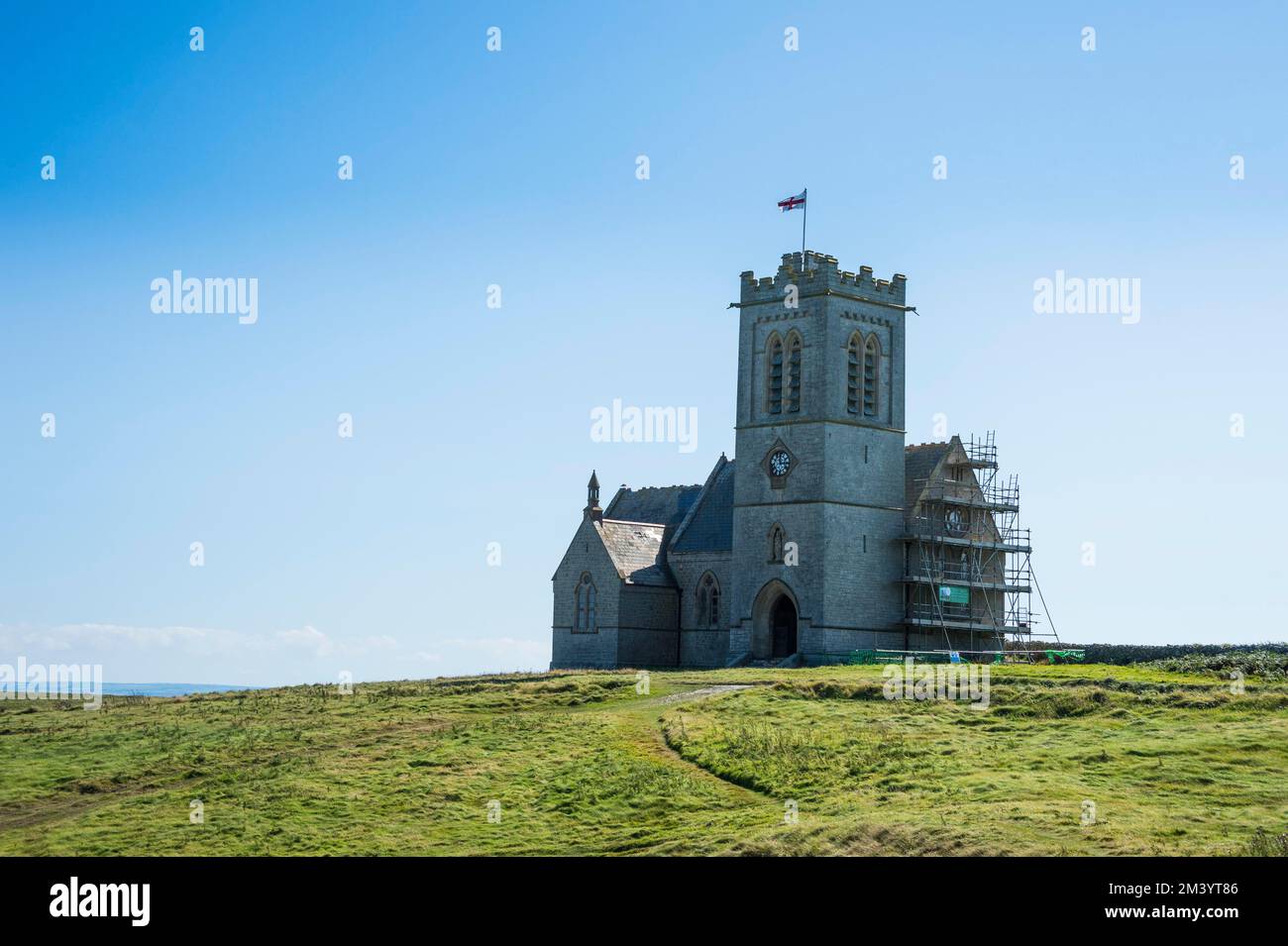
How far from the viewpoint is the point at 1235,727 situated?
4012 centimetres

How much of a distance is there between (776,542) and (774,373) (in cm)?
761

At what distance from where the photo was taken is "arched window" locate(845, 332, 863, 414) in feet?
229

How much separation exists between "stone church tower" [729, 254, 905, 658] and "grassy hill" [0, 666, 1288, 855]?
13706 mm

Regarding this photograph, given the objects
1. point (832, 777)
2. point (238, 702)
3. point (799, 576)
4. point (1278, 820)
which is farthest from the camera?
point (799, 576)

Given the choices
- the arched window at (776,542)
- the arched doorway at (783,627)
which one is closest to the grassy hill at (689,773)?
the arched window at (776,542)

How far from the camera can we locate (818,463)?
225 feet

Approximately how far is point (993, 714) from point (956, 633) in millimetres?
25195

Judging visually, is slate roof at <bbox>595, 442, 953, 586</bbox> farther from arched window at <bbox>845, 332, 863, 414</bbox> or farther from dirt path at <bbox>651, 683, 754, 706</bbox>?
dirt path at <bbox>651, 683, 754, 706</bbox>

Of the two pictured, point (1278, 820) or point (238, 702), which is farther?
point (238, 702)
